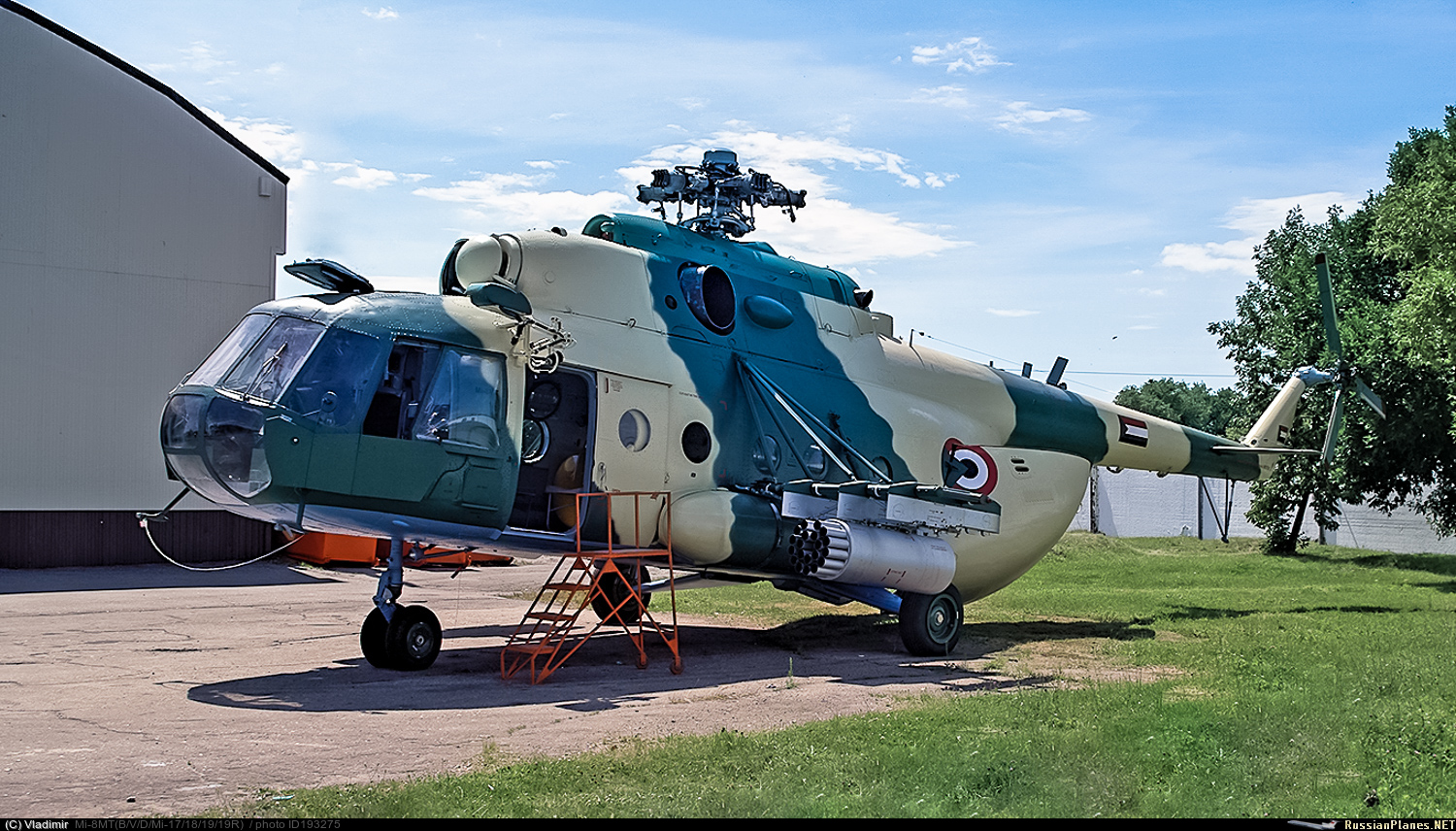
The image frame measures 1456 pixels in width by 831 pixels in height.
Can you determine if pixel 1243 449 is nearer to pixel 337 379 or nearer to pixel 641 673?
pixel 641 673

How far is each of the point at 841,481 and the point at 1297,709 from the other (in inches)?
253

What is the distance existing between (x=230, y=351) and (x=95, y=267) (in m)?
19.0

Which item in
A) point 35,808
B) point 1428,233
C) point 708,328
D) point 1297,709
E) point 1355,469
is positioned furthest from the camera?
point 1355,469

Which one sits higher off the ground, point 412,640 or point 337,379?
point 337,379

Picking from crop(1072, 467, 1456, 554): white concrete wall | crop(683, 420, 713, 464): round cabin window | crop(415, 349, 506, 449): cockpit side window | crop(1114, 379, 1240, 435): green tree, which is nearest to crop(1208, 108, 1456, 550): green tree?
crop(1072, 467, 1456, 554): white concrete wall

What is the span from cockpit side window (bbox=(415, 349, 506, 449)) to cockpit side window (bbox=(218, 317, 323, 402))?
1.19m

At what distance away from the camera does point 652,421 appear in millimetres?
13398

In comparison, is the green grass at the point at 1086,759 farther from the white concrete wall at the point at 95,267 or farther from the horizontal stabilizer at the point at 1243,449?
the white concrete wall at the point at 95,267

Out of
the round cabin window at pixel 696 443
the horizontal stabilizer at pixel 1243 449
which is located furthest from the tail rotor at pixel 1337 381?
the round cabin window at pixel 696 443

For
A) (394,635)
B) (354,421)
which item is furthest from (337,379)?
(394,635)

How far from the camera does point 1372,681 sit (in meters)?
11.1

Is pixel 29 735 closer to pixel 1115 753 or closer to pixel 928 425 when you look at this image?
pixel 1115 753

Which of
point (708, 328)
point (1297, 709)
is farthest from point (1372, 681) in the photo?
point (708, 328)

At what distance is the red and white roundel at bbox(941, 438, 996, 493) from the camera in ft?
53.9
